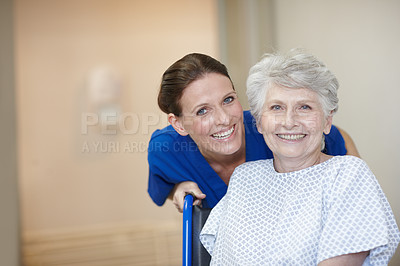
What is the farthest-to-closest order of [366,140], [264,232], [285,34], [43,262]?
[43,262]
[285,34]
[366,140]
[264,232]

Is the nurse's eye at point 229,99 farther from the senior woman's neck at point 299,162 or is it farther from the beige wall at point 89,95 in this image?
the beige wall at point 89,95

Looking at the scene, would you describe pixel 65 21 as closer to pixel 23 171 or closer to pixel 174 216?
pixel 23 171

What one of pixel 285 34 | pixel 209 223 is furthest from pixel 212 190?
pixel 285 34

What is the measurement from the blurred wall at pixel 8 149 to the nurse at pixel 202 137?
4.51 ft

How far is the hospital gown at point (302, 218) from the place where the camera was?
973mm

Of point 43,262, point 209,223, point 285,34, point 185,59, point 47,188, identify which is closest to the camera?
point 209,223

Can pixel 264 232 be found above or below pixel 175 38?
below

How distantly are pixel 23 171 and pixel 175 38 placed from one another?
4.64 ft

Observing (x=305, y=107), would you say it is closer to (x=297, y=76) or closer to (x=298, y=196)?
(x=297, y=76)

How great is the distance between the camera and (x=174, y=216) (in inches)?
126

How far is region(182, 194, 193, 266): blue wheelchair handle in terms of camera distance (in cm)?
126

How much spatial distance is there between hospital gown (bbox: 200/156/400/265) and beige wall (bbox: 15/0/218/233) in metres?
1.90

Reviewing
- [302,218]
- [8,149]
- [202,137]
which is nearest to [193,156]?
[202,137]

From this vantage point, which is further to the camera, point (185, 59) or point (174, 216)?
point (174, 216)
